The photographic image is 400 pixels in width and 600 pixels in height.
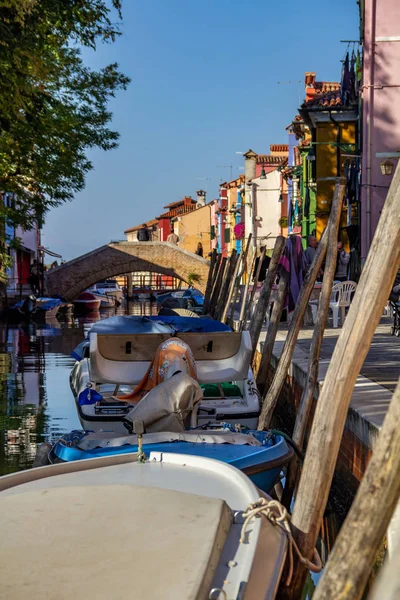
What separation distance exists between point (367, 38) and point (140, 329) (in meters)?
10.6

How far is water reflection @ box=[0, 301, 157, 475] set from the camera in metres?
8.73

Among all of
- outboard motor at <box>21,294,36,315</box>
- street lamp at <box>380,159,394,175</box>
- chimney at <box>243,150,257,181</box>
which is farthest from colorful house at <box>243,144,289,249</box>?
street lamp at <box>380,159,394,175</box>

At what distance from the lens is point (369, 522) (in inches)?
98.8

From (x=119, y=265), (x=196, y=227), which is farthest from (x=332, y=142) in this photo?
(x=196, y=227)

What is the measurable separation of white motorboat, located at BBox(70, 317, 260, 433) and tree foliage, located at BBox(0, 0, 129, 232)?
2577 mm

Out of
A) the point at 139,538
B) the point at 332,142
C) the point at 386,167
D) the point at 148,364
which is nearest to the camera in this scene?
the point at 139,538

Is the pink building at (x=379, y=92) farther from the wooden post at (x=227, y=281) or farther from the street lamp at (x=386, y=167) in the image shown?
the wooden post at (x=227, y=281)

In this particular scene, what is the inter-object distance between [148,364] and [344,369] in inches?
214

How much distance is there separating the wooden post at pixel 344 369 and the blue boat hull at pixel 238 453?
1.40m

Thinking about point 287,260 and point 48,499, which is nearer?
point 48,499

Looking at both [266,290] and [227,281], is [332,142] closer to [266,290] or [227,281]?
[227,281]

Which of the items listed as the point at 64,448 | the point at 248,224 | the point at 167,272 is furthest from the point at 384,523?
the point at 248,224

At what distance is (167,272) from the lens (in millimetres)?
39406

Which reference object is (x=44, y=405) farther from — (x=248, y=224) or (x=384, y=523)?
(x=248, y=224)
